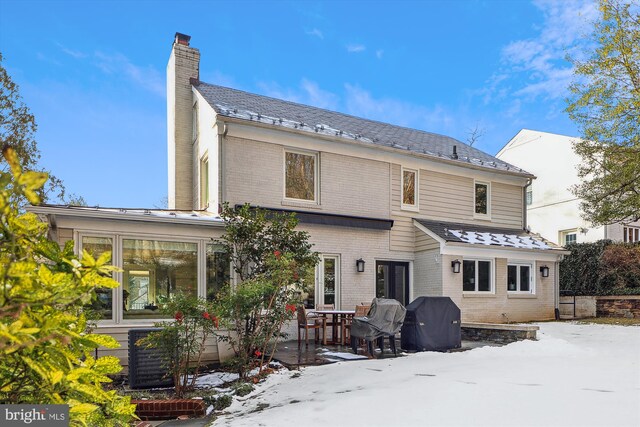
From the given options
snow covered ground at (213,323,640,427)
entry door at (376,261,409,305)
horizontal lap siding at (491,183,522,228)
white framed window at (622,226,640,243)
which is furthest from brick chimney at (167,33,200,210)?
white framed window at (622,226,640,243)

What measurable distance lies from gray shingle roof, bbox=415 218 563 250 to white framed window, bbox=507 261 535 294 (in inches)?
30.4

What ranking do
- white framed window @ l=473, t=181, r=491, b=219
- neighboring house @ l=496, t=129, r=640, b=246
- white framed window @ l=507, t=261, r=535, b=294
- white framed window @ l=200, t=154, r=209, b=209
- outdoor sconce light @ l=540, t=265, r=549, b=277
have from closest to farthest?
white framed window @ l=200, t=154, r=209, b=209, white framed window @ l=507, t=261, r=535, b=294, outdoor sconce light @ l=540, t=265, r=549, b=277, white framed window @ l=473, t=181, r=491, b=219, neighboring house @ l=496, t=129, r=640, b=246

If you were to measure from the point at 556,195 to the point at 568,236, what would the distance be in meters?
2.35

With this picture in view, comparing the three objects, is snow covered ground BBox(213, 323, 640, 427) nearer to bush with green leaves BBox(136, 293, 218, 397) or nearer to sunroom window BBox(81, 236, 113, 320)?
bush with green leaves BBox(136, 293, 218, 397)

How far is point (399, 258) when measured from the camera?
1459 cm

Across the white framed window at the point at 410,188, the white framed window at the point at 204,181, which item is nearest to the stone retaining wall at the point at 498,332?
the white framed window at the point at 410,188

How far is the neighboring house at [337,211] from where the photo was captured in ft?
33.3

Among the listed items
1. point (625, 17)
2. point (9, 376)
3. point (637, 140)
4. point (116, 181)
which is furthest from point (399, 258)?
point (116, 181)

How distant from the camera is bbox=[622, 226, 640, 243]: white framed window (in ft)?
82.7

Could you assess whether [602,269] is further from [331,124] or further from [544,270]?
[331,124]

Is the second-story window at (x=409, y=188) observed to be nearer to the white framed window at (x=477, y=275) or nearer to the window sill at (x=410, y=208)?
the window sill at (x=410, y=208)

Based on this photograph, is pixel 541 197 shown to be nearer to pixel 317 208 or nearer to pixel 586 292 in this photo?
pixel 586 292

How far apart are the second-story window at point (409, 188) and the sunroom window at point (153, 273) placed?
7.41 meters

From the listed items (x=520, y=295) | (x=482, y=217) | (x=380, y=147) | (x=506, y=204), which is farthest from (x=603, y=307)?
(x=380, y=147)
